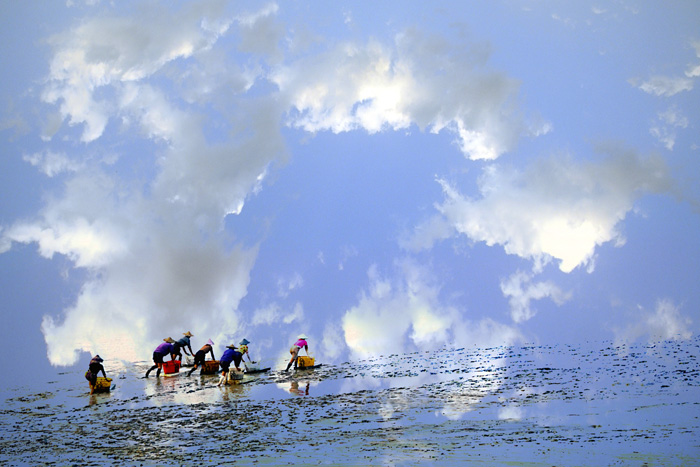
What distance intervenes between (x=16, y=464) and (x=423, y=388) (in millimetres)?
14599

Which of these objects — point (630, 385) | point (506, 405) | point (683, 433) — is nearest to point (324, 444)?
point (506, 405)

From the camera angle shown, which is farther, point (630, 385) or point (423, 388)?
point (423, 388)

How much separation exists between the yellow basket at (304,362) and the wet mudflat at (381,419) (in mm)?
1547

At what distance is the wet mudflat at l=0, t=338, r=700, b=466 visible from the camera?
574 inches

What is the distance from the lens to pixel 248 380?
28.7m

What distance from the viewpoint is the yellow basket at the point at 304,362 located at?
32.2 meters

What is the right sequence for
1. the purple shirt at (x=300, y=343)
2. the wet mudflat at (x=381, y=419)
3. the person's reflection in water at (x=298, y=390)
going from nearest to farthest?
the wet mudflat at (x=381, y=419)
the person's reflection in water at (x=298, y=390)
the purple shirt at (x=300, y=343)

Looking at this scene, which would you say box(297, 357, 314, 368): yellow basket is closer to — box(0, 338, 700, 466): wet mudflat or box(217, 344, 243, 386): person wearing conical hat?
box(0, 338, 700, 466): wet mudflat

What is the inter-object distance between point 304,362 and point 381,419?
14.2m

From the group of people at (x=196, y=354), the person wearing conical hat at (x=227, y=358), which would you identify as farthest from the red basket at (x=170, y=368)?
the person wearing conical hat at (x=227, y=358)

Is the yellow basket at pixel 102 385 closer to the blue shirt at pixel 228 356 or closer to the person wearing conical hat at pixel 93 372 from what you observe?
the person wearing conical hat at pixel 93 372

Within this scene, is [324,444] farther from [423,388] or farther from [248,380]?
[248,380]

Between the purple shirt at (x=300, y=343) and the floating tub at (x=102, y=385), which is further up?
the purple shirt at (x=300, y=343)

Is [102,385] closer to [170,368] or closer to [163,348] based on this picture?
[163,348]
